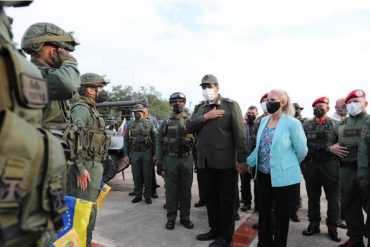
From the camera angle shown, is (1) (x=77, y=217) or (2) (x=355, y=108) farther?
(2) (x=355, y=108)

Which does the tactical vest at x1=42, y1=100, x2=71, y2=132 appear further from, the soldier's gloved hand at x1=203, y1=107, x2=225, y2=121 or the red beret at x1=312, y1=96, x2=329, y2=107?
the red beret at x1=312, y1=96, x2=329, y2=107

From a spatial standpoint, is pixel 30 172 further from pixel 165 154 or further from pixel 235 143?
pixel 165 154

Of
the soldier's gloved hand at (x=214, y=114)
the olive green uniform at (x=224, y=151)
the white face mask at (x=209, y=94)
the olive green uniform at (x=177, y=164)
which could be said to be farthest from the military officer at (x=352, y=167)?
the olive green uniform at (x=177, y=164)

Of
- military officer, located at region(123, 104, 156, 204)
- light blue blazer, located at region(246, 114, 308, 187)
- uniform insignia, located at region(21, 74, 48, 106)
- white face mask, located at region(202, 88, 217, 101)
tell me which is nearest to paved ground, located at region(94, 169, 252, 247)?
military officer, located at region(123, 104, 156, 204)

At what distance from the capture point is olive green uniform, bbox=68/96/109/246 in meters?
3.52

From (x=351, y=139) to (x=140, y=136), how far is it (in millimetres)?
4054

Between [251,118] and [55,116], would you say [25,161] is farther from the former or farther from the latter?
[251,118]

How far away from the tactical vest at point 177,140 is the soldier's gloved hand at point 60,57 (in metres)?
3.17

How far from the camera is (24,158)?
125cm

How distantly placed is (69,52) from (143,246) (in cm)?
272

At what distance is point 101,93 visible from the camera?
14.0ft

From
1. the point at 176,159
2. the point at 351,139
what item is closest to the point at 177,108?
the point at 176,159

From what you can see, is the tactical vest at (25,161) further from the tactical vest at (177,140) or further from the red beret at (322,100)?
the red beret at (322,100)

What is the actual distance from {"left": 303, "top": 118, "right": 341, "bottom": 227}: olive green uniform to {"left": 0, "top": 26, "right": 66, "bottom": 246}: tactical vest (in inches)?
159
